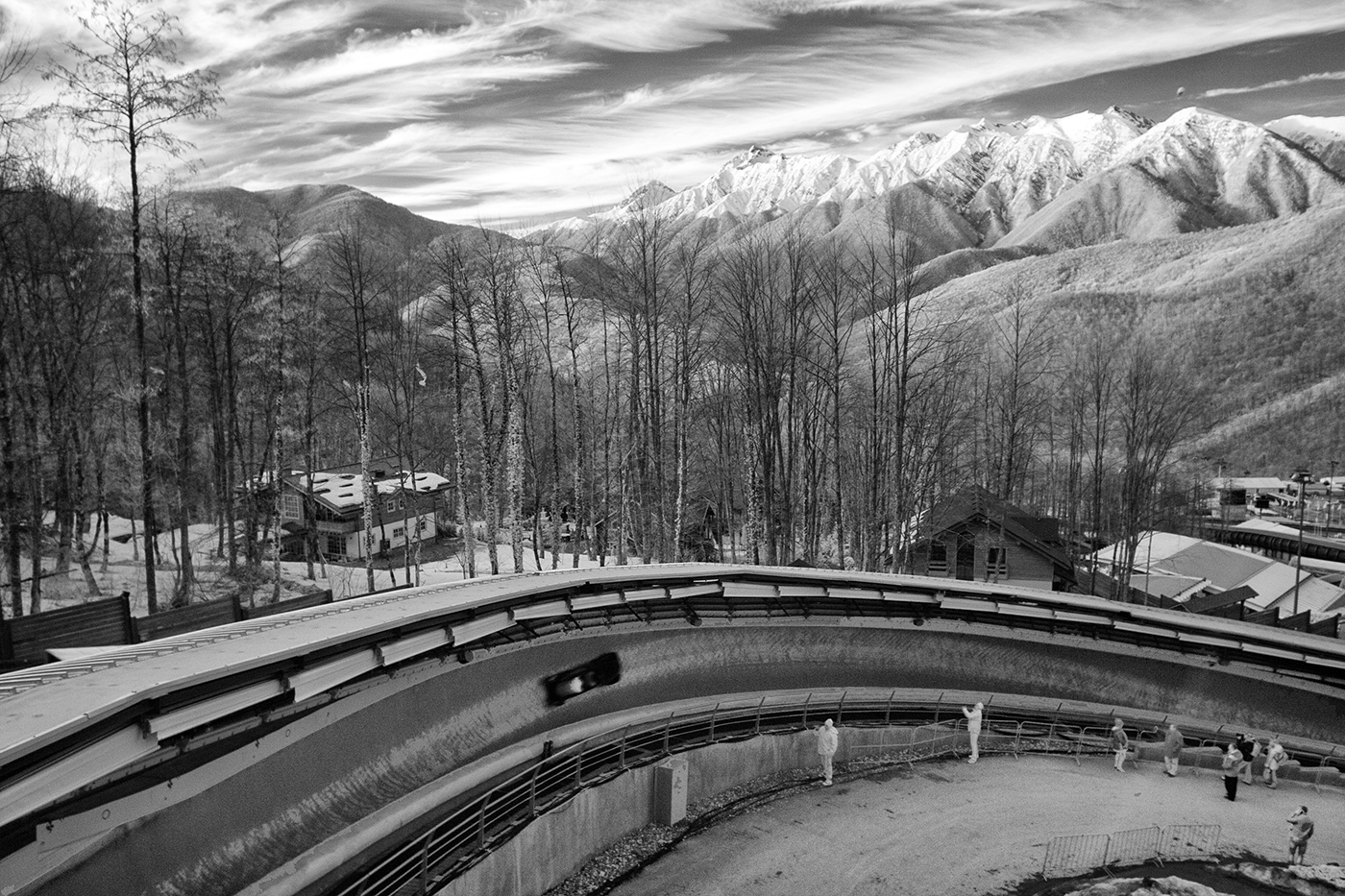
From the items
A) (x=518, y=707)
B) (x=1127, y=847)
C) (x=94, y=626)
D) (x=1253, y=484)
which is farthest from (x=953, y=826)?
(x=1253, y=484)

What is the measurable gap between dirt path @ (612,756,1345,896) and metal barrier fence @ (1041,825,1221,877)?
189 mm

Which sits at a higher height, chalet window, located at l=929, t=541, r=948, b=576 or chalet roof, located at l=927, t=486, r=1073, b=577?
chalet roof, located at l=927, t=486, r=1073, b=577

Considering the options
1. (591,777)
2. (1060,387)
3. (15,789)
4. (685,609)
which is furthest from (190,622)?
(1060,387)

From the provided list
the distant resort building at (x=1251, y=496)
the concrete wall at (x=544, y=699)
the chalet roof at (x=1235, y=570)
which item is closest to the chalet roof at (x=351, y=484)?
the concrete wall at (x=544, y=699)

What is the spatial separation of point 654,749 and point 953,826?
198 inches

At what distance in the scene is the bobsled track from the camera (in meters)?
6.18

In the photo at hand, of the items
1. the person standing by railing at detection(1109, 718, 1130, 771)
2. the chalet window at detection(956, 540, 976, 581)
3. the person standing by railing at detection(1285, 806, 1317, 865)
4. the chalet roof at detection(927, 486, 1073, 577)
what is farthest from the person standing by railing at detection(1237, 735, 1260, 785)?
the chalet window at detection(956, 540, 976, 581)

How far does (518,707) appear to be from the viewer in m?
12.2

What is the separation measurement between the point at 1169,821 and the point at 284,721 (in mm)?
14938

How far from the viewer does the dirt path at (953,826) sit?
10.6 m

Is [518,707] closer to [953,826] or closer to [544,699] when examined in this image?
[544,699]

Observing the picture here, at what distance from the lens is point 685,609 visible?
15.4m

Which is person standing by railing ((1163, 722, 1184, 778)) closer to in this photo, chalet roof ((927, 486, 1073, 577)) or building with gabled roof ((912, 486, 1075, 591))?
chalet roof ((927, 486, 1073, 577))

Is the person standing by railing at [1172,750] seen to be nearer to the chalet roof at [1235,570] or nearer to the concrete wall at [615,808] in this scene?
the concrete wall at [615,808]
